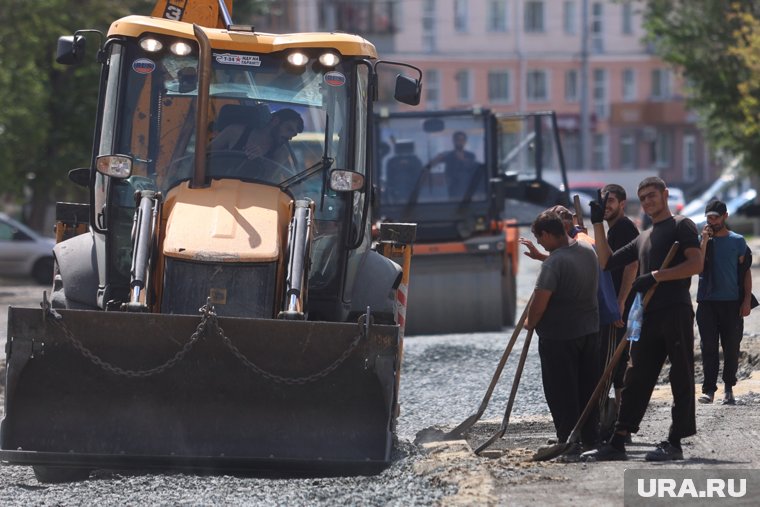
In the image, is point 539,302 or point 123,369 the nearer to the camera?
point 123,369

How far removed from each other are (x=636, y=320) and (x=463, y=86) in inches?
2234

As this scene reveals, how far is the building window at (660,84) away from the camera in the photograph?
6775 cm

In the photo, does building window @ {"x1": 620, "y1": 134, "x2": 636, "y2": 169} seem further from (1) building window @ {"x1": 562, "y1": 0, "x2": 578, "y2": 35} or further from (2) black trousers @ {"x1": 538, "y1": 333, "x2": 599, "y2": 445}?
(2) black trousers @ {"x1": 538, "y1": 333, "x2": 599, "y2": 445}

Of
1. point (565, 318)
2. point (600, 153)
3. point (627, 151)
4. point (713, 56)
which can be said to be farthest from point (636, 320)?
point (627, 151)

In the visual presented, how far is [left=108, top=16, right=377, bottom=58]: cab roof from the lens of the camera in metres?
9.62

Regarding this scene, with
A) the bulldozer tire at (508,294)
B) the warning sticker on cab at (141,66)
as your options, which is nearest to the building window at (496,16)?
the bulldozer tire at (508,294)

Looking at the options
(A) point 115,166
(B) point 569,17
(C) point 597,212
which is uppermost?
(B) point 569,17

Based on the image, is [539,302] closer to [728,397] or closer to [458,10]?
[728,397]

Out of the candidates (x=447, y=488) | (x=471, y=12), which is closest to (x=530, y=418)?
(x=447, y=488)

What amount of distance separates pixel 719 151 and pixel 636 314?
26.9 metres

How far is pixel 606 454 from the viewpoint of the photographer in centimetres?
876

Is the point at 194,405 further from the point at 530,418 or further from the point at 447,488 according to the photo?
the point at 530,418

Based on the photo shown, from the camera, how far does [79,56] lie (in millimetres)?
9977

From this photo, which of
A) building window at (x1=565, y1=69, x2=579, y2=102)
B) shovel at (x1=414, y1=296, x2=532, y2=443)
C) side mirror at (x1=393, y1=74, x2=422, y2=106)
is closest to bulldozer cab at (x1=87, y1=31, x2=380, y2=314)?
side mirror at (x1=393, y1=74, x2=422, y2=106)
